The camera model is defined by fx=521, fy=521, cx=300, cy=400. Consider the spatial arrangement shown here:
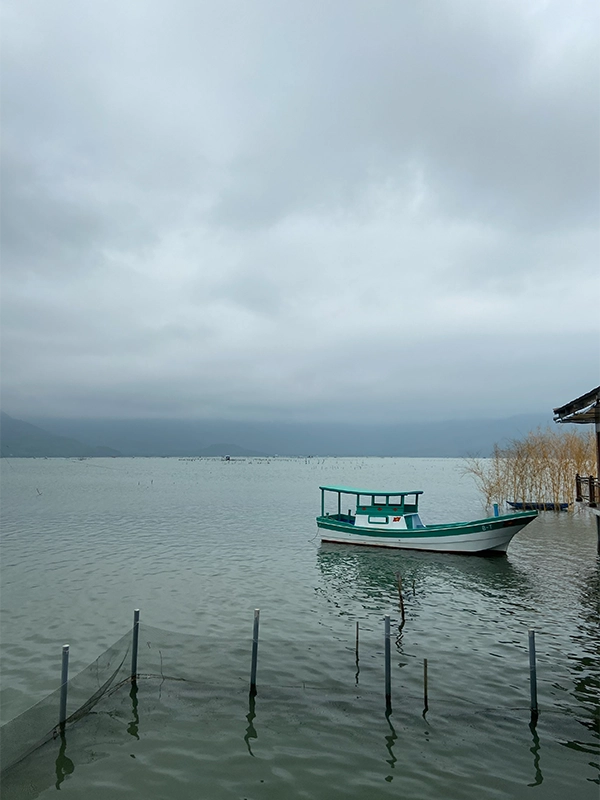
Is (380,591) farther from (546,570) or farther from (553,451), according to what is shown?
(553,451)

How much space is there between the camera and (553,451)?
51.3 meters

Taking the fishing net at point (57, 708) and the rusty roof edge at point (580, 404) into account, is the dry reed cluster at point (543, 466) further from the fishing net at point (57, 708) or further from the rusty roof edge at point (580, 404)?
the fishing net at point (57, 708)

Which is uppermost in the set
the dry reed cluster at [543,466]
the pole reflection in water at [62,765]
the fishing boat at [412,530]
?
the dry reed cluster at [543,466]

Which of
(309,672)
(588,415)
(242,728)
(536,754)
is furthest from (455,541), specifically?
(242,728)

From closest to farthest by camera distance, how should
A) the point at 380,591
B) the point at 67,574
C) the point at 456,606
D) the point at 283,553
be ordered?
1. the point at 456,606
2. the point at 380,591
3. the point at 67,574
4. the point at 283,553

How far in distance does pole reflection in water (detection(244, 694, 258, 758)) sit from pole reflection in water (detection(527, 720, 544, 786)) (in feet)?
17.8

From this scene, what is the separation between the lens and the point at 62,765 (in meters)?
10.0

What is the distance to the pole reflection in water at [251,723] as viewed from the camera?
11012 mm

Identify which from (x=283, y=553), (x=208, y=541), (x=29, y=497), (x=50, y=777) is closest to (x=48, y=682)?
(x=50, y=777)

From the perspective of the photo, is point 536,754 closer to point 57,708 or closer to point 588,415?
point 57,708

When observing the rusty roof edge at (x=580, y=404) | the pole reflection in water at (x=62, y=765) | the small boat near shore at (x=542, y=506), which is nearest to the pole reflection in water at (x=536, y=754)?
the pole reflection in water at (x=62, y=765)

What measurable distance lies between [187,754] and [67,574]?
18.9m

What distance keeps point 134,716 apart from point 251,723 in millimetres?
2693

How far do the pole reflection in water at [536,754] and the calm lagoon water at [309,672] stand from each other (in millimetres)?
37
